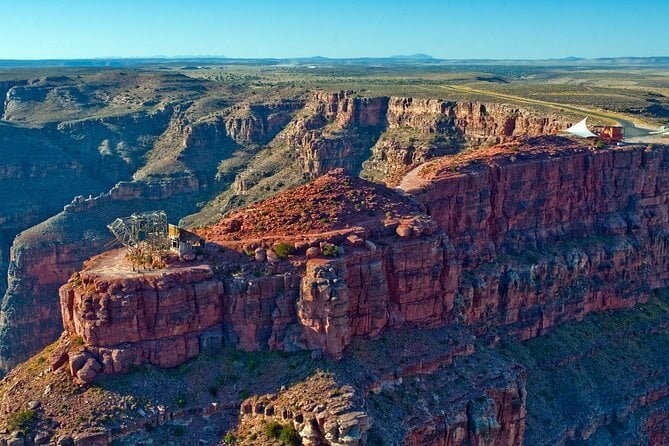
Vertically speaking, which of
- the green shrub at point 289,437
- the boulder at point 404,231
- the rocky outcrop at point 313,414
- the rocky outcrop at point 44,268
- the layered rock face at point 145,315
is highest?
the boulder at point 404,231

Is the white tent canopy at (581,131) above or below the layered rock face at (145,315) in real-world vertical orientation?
above

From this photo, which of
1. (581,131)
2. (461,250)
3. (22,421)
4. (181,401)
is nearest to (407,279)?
(461,250)

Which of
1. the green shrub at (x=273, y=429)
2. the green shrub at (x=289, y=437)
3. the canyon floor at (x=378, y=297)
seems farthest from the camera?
the canyon floor at (x=378, y=297)

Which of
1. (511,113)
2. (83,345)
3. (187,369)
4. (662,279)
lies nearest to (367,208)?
(187,369)

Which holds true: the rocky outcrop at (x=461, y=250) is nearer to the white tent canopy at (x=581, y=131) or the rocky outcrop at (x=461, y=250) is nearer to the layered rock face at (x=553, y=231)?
the layered rock face at (x=553, y=231)

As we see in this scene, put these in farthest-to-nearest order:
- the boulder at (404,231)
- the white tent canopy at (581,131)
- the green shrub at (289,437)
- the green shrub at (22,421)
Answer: the white tent canopy at (581,131) → the boulder at (404,231) → the green shrub at (289,437) → the green shrub at (22,421)

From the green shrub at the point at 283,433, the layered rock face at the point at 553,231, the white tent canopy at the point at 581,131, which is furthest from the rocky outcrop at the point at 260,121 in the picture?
the green shrub at the point at 283,433

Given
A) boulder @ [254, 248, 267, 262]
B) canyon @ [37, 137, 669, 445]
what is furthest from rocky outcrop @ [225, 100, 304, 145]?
boulder @ [254, 248, 267, 262]

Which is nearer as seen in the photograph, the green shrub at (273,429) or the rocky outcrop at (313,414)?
the rocky outcrop at (313,414)
